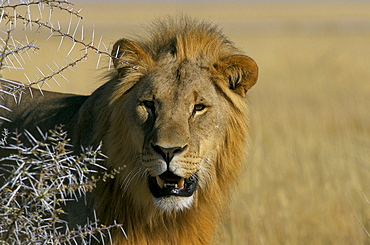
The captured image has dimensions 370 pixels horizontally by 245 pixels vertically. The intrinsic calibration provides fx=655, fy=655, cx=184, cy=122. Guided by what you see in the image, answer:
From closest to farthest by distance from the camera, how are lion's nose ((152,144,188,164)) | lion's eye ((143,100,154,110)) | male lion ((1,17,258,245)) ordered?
1. lion's nose ((152,144,188,164))
2. male lion ((1,17,258,245))
3. lion's eye ((143,100,154,110))

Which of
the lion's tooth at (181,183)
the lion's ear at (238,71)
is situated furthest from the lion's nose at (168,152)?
the lion's ear at (238,71)

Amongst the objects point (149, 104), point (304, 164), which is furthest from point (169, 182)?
point (304, 164)

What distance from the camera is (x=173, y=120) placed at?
4.62 metres

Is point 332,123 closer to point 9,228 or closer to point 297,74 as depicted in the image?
point 297,74

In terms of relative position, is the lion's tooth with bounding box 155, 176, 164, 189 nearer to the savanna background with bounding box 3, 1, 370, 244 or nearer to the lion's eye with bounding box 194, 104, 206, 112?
the lion's eye with bounding box 194, 104, 206, 112

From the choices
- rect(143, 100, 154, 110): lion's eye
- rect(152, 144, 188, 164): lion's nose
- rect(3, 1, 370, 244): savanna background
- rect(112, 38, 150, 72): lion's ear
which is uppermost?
rect(112, 38, 150, 72): lion's ear

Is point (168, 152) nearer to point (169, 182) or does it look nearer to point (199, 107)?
point (169, 182)

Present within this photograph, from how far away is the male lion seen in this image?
467 cm

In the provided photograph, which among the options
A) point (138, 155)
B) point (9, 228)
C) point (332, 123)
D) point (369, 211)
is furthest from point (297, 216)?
point (332, 123)

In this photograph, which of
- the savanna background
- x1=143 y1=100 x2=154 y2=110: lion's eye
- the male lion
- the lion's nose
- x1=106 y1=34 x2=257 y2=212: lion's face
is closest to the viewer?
the lion's nose

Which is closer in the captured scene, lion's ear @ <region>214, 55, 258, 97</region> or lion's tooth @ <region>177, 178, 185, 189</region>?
lion's tooth @ <region>177, 178, 185, 189</region>

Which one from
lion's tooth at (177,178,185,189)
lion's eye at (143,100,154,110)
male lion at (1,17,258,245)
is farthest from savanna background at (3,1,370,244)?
lion's tooth at (177,178,185,189)

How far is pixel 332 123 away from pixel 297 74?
9.60 metres

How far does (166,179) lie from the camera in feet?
15.0
